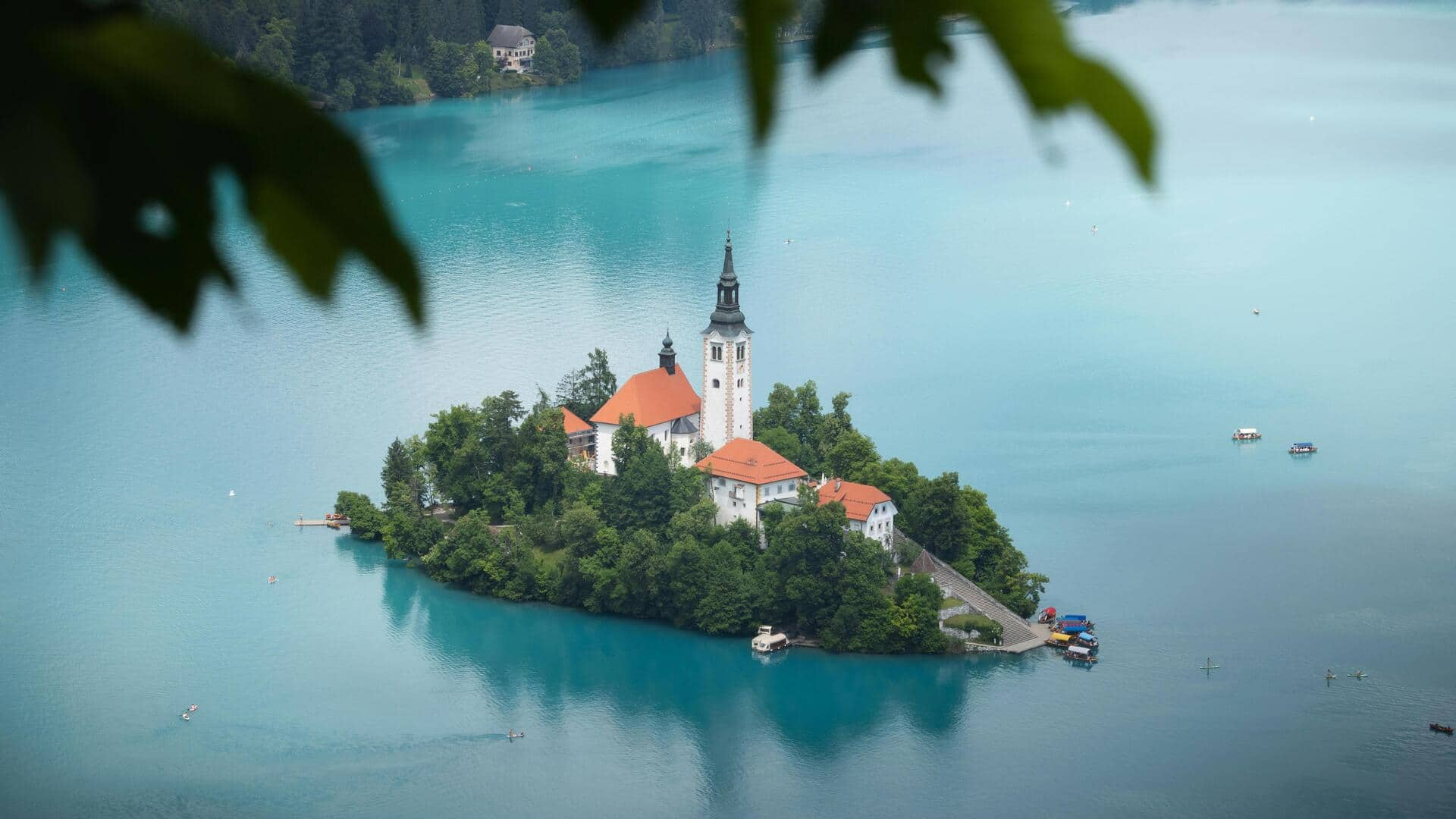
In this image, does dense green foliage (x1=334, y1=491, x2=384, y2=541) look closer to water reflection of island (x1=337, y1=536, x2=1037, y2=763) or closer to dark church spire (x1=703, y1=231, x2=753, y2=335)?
water reflection of island (x1=337, y1=536, x2=1037, y2=763)

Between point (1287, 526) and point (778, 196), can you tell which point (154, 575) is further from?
point (778, 196)

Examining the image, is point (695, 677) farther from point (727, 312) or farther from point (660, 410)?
point (727, 312)

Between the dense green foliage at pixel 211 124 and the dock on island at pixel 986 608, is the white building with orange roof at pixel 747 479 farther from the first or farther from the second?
the dense green foliage at pixel 211 124

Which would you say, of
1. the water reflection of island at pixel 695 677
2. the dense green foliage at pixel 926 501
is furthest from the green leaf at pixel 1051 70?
the dense green foliage at pixel 926 501

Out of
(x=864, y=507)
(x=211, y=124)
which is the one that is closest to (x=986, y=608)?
(x=864, y=507)

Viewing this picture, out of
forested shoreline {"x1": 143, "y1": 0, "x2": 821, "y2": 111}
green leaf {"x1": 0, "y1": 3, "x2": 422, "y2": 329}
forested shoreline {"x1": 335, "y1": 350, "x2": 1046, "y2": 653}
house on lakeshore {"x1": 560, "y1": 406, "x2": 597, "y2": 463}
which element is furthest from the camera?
forested shoreline {"x1": 143, "y1": 0, "x2": 821, "y2": 111}

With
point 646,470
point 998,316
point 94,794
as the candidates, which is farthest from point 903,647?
point 998,316

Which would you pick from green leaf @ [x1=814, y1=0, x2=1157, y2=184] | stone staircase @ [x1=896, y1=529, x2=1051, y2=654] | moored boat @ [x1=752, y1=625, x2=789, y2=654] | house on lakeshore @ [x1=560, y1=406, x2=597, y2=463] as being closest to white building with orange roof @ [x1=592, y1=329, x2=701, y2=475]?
house on lakeshore @ [x1=560, y1=406, x2=597, y2=463]
